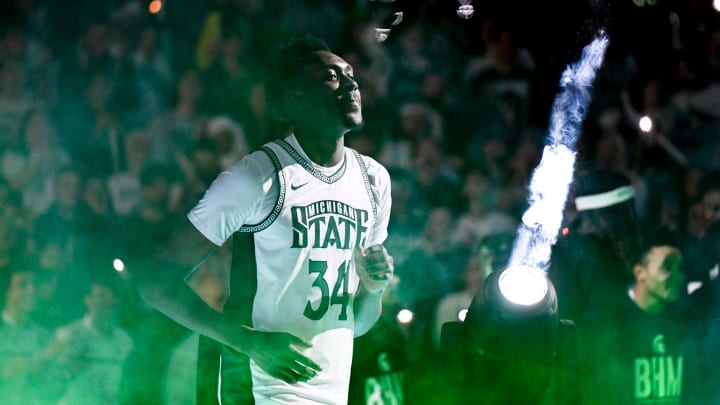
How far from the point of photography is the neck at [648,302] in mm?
4410

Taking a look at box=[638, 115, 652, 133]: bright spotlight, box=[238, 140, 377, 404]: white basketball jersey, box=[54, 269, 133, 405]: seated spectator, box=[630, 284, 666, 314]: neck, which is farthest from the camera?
box=[638, 115, 652, 133]: bright spotlight

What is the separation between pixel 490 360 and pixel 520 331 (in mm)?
135

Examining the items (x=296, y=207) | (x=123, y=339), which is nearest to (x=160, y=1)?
(x=123, y=339)

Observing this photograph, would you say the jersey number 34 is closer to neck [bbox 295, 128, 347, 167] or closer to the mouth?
neck [bbox 295, 128, 347, 167]

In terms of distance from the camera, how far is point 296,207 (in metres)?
2.16

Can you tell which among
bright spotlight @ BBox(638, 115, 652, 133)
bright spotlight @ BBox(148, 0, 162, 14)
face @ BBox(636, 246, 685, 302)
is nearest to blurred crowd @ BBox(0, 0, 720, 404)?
bright spotlight @ BBox(148, 0, 162, 14)

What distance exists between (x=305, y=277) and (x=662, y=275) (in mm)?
2974

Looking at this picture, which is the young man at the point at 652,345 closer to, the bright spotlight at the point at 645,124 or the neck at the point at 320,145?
the bright spotlight at the point at 645,124

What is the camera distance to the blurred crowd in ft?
13.5

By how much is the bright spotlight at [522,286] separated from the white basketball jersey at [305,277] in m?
0.47

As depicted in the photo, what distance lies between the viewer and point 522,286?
2311mm

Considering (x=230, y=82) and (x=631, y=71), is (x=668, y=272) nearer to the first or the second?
(x=631, y=71)

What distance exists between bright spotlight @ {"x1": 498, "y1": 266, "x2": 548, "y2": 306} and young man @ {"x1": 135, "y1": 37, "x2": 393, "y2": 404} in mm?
360

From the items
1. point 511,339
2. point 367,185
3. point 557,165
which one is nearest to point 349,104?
point 367,185
